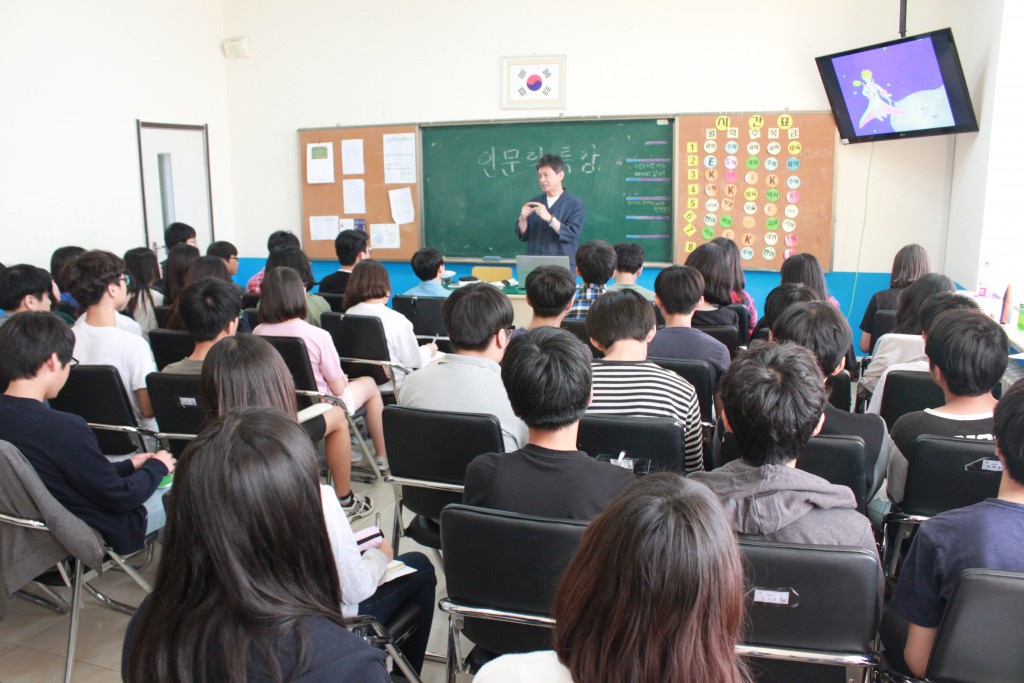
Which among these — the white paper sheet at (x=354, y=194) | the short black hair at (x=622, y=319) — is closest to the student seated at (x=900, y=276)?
the short black hair at (x=622, y=319)

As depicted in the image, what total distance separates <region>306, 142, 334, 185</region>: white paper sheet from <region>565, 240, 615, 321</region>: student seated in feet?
12.5

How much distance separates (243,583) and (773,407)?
1.14m

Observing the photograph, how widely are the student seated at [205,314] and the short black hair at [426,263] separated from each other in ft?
6.43

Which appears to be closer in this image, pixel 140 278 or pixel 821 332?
pixel 821 332

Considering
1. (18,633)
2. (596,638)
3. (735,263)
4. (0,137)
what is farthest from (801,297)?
(0,137)

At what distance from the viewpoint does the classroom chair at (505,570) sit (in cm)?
151

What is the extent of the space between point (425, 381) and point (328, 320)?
1.63 meters

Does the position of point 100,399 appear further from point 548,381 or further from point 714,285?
point 714,285

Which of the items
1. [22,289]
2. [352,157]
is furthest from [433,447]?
[352,157]

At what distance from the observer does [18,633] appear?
2.66 m

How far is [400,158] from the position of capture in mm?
7070

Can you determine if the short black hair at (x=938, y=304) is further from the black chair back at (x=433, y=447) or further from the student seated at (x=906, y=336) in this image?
the black chair back at (x=433, y=447)

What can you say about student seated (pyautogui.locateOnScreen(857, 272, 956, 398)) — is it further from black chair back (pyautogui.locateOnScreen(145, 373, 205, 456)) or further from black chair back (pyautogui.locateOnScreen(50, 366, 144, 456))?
black chair back (pyautogui.locateOnScreen(50, 366, 144, 456))

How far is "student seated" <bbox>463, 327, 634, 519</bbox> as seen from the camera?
1.72 meters
